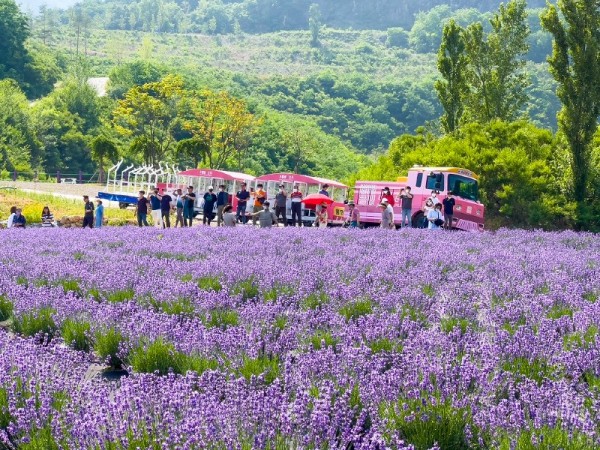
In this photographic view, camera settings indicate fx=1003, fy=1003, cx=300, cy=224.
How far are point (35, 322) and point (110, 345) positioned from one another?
1.24 metres

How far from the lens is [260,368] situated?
21.9 ft

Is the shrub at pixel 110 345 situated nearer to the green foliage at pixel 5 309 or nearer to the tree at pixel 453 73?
the green foliage at pixel 5 309

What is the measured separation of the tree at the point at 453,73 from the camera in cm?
4253

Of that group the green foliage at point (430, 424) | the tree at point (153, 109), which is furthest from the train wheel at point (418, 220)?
the tree at point (153, 109)

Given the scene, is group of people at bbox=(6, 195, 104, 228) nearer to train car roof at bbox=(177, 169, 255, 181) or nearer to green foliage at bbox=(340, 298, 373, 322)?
green foliage at bbox=(340, 298, 373, 322)

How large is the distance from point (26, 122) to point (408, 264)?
74.7 meters

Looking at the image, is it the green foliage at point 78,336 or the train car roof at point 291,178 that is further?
the train car roof at point 291,178

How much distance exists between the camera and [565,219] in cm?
3278

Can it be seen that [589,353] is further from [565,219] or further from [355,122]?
[355,122]

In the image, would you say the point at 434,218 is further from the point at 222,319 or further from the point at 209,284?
the point at 222,319

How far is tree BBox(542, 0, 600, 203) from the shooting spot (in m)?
31.3

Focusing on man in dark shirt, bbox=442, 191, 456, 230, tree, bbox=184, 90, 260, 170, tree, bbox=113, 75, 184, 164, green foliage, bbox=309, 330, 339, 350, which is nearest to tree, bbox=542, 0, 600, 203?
man in dark shirt, bbox=442, 191, 456, 230

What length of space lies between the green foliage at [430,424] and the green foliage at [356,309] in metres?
3.67

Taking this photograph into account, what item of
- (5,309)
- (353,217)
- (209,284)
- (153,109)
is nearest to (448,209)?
(353,217)
